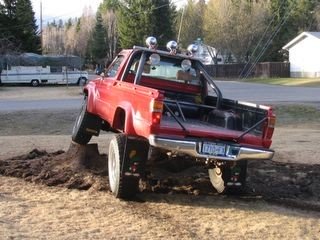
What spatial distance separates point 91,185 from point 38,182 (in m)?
0.87

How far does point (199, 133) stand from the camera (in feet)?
23.7

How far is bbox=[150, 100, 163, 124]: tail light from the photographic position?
6871 millimetres

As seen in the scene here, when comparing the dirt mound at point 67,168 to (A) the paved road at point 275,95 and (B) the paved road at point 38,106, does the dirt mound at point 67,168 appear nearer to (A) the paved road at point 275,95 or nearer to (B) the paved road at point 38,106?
(B) the paved road at point 38,106

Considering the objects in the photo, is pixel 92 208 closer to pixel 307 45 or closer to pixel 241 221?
pixel 241 221


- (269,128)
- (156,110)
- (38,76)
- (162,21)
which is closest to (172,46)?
(269,128)

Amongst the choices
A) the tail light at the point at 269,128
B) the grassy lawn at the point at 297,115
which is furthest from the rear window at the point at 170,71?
the grassy lawn at the point at 297,115

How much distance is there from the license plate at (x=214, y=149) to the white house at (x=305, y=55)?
2508 inches

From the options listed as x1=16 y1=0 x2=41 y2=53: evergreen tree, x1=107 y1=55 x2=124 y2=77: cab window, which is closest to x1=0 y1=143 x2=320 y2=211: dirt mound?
x1=107 y1=55 x2=124 y2=77: cab window

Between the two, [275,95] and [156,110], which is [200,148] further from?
[275,95]

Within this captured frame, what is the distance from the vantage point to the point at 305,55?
235ft

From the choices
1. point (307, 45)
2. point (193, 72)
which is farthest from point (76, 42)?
point (193, 72)

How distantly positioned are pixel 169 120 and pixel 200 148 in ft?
2.85

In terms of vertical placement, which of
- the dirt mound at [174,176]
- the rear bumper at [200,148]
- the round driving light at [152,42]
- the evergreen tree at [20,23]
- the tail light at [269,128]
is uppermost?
the evergreen tree at [20,23]

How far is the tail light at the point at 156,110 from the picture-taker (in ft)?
22.5
